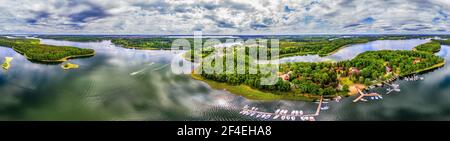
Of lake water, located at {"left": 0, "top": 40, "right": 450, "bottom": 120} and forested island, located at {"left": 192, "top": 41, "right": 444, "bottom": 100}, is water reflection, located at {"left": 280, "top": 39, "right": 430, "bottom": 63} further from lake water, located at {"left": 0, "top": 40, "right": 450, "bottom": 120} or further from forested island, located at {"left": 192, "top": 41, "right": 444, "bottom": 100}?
lake water, located at {"left": 0, "top": 40, "right": 450, "bottom": 120}

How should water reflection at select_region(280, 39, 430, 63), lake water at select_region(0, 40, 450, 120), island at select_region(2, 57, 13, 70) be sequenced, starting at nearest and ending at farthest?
lake water at select_region(0, 40, 450, 120) < island at select_region(2, 57, 13, 70) < water reflection at select_region(280, 39, 430, 63)

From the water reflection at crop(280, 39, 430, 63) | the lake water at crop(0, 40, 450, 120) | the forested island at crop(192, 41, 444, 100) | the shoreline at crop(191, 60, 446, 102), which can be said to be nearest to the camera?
the lake water at crop(0, 40, 450, 120)

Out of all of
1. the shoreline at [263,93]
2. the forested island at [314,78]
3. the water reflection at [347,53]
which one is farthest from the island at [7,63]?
the water reflection at [347,53]

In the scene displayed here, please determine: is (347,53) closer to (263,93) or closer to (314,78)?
(314,78)

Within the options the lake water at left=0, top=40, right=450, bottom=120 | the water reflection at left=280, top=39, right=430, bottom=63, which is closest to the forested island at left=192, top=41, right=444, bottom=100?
the lake water at left=0, top=40, right=450, bottom=120

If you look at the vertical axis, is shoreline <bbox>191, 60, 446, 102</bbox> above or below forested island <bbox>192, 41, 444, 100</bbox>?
below

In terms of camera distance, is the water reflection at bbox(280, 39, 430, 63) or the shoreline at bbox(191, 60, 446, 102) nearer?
the shoreline at bbox(191, 60, 446, 102)
